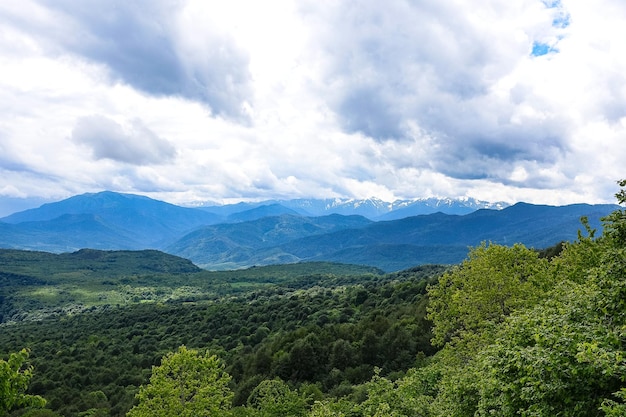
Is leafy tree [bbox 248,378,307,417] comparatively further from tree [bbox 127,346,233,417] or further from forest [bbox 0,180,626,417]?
tree [bbox 127,346,233,417]

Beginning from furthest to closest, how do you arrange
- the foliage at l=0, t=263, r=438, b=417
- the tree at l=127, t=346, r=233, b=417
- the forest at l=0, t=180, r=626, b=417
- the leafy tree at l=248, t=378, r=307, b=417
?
the foliage at l=0, t=263, r=438, b=417, the leafy tree at l=248, t=378, r=307, b=417, the tree at l=127, t=346, r=233, b=417, the forest at l=0, t=180, r=626, b=417

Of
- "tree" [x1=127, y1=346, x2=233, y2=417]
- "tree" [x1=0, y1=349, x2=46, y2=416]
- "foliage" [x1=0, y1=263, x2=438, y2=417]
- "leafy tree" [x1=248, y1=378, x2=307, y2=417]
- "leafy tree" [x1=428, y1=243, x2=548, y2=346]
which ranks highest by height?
"leafy tree" [x1=428, y1=243, x2=548, y2=346]

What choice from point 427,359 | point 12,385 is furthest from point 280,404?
point 427,359

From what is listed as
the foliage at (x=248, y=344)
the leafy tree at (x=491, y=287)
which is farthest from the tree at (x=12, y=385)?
the leafy tree at (x=491, y=287)

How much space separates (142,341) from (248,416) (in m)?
83.4

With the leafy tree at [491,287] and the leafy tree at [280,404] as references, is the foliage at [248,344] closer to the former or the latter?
the leafy tree at [280,404]

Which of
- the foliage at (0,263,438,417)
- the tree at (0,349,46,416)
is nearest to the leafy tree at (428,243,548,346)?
the foliage at (0,263,438,417)

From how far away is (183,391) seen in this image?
31.9m

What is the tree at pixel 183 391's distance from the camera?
98.9 ft

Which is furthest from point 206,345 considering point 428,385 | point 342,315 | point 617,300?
point 617,300

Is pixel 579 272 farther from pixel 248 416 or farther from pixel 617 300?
pixel 248 416

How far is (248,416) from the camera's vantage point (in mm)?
34125

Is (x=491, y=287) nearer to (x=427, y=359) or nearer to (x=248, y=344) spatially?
(x=427, y=359)

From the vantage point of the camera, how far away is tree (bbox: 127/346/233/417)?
30.2 meters
